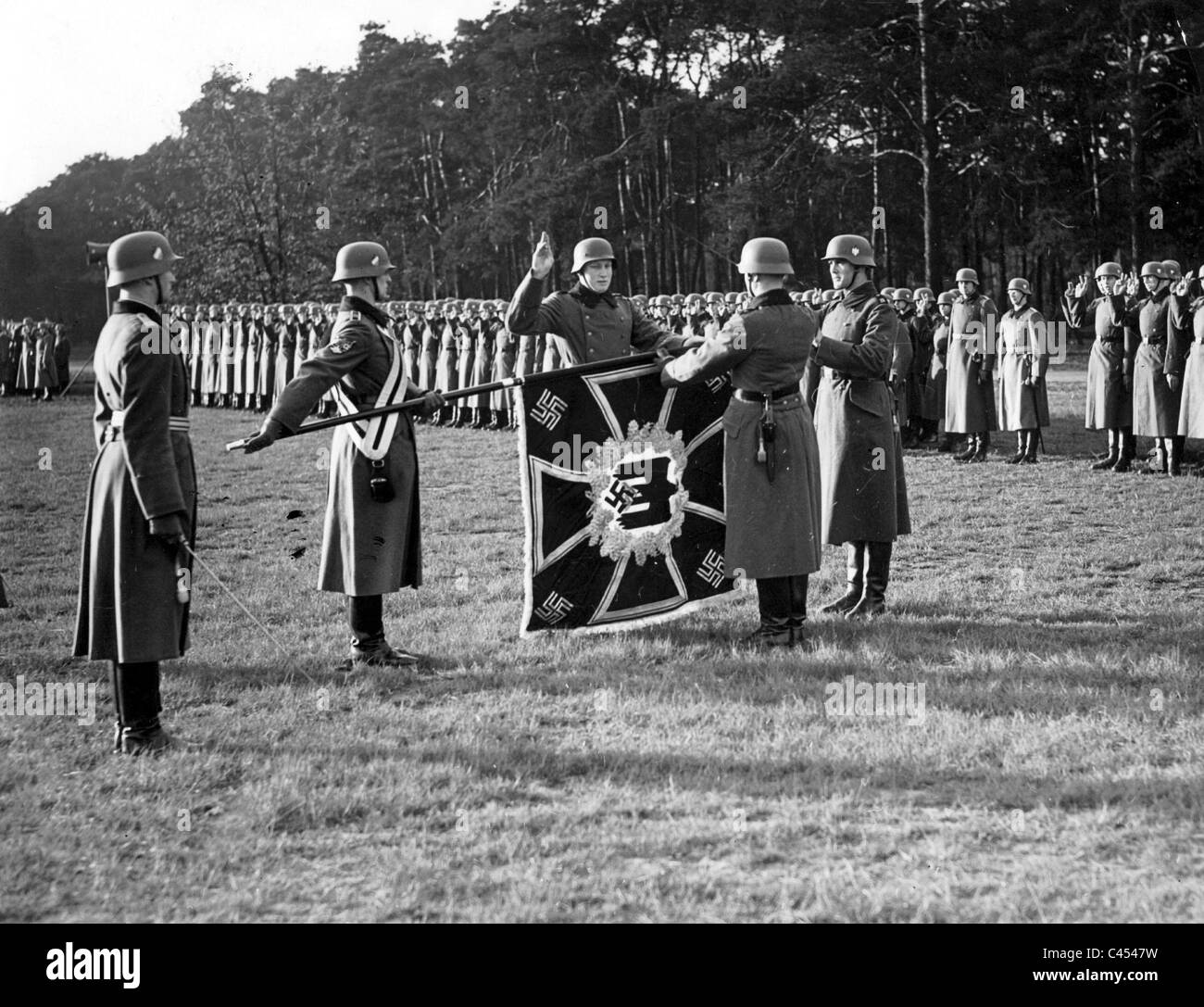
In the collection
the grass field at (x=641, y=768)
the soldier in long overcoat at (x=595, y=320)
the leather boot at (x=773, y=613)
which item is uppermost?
the soldier in long overcoat at (x=595, y=320)

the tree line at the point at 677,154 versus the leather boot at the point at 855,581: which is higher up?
the tree line at the point at 677,154

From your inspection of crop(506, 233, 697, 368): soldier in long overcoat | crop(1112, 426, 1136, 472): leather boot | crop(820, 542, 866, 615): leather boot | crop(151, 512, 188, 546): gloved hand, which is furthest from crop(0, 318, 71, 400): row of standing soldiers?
crop(151, 512, 188, 546): gloved hand

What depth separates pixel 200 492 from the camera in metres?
15.5

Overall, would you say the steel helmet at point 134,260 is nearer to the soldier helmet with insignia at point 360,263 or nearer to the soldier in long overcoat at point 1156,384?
the soldier helmet with insignia at point 360,263

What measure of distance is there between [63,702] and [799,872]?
3.82 meters

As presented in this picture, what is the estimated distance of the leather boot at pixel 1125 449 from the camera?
1538 centimetres

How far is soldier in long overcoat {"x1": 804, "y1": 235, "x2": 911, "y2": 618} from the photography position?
856 cm

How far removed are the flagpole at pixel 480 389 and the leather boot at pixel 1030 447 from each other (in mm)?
9616

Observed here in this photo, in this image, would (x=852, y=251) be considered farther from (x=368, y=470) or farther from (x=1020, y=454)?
(x=1020, y=454)

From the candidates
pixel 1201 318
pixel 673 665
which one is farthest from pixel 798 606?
pixel 1201 318

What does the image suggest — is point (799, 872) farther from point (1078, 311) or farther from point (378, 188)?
point (378, 188)

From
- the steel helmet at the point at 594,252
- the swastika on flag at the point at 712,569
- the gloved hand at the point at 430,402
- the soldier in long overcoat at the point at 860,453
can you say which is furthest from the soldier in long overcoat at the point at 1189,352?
the gloved hand at the point at 430,402

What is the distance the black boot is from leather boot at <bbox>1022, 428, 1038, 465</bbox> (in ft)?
40.7

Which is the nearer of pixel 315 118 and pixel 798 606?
pixel 798 606
